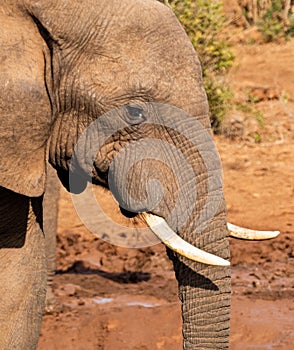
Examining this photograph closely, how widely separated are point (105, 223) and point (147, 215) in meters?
4.05

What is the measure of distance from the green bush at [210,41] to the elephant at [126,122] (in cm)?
520

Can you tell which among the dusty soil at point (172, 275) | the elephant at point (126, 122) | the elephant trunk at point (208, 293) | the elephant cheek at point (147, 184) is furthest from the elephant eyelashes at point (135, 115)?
the dusty soil at point (172, 275)

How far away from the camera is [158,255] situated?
673 cm

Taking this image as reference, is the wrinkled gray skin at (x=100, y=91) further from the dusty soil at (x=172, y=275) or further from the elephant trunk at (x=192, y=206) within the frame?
the dusty soil at (x=172, y=275)

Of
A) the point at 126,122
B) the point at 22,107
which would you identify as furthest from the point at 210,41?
the point at 22,107

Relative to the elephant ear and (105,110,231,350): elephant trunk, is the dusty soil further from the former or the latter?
the elephant ear

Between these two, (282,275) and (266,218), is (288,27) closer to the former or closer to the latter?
(266,218)

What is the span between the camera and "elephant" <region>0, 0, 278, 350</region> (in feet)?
10.2

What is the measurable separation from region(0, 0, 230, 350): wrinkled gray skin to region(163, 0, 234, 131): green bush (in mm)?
5211

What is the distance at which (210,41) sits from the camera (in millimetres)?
8906

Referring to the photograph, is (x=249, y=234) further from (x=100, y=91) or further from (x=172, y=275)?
(x=172, y=275)

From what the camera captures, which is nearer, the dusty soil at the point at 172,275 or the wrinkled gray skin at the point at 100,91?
the wrinkled gray skin at the point at 100,91

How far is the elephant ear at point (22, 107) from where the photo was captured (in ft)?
9.97

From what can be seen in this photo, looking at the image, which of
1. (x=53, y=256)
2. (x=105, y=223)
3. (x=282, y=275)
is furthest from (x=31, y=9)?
(x=105, y=223)
